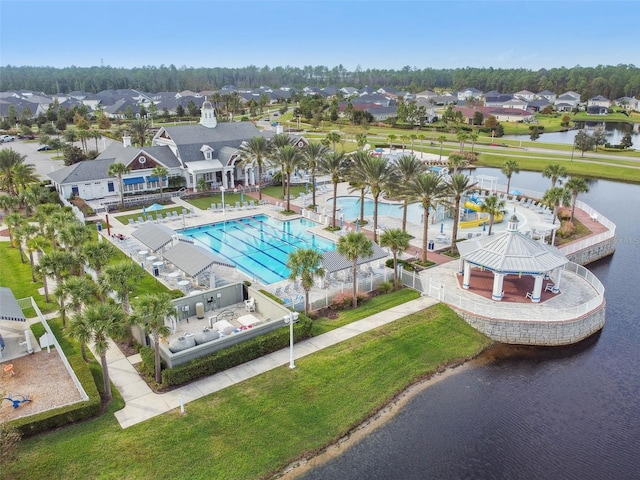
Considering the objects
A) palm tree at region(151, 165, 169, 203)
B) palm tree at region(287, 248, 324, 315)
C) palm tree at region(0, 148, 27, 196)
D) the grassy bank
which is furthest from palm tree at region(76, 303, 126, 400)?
palm tree at region(0, 148, 27, 196)

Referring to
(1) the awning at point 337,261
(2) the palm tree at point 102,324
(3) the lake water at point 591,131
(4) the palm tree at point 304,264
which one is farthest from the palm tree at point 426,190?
(3) the lake water at point 591,131

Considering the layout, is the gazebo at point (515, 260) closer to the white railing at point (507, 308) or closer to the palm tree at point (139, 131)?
the white railing at point (507, 308)

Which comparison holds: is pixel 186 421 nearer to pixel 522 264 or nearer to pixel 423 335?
pixel 423 335

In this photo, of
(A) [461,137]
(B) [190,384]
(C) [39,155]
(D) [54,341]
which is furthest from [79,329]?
(C) [39,155]

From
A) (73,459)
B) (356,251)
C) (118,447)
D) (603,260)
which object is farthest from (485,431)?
(603,260)

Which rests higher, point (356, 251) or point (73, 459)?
point (356, 251)

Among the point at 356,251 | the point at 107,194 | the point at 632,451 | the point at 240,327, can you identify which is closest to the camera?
the point at 632,451

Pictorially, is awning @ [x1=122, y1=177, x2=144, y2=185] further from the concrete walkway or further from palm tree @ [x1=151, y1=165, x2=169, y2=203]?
the concrete walkway
